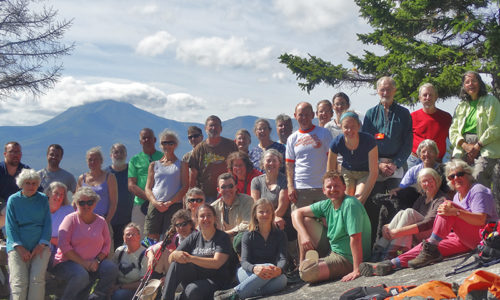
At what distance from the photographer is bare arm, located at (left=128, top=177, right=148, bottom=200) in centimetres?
861

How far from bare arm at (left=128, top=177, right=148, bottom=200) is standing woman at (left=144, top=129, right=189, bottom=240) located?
288 mm

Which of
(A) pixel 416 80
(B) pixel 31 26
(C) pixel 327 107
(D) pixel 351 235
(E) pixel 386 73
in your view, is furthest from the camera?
(B) pixel 31 26

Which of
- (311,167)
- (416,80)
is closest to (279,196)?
(311,167)

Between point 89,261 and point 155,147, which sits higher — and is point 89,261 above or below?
below

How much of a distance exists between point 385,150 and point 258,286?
2572 millimetres

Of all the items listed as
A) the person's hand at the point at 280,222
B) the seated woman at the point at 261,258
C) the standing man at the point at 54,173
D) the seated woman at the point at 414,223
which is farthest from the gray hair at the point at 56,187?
the seated woman at the point at 414,223

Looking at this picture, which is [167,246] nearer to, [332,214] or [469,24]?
[332,214]

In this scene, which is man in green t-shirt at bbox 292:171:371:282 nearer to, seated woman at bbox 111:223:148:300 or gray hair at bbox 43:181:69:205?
seated woman at bbox 111:223:148:300

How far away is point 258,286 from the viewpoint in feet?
21.2

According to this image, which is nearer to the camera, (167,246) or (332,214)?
(332,214)

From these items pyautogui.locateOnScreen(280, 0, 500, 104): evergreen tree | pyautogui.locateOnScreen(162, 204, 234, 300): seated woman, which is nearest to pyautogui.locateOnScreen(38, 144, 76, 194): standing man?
pyautogui.locateOnScreen(162, 204, 234, 300): seated woman

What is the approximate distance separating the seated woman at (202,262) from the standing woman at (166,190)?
140 centimetres

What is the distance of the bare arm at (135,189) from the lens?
8609 mm

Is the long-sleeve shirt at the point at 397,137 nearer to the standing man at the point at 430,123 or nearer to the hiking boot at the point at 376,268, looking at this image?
the standing man at the point at 430,123
